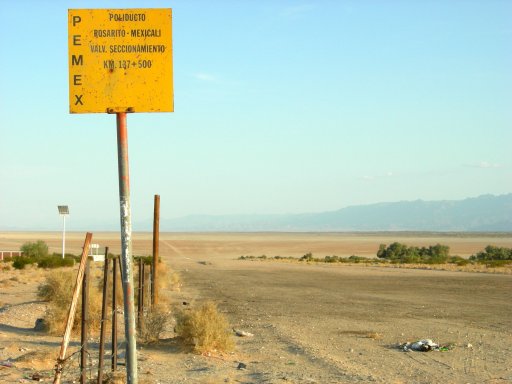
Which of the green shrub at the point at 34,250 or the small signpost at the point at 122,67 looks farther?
the green shrub at the point at 34,250

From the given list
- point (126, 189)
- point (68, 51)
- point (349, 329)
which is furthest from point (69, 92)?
point (349, 329)

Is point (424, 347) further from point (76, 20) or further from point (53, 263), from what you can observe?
point (53, 263)

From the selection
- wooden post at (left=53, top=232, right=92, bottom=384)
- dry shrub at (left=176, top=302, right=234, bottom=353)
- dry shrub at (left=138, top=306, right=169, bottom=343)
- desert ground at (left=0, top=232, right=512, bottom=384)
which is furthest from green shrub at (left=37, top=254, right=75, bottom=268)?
wooden post at (left=53, top=232, right=92, bottom=384)

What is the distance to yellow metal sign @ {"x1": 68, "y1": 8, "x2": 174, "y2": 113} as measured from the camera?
6996 mm

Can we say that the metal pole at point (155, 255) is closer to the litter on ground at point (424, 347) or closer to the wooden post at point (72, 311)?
the litter on ground at point (424, 347)

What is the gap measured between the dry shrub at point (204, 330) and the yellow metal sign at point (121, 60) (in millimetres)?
7983

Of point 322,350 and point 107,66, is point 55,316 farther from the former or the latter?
point 107,66

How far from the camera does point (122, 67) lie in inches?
277

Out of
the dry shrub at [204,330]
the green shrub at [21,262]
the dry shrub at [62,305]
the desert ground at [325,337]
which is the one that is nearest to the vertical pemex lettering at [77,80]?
the desert ground at [325,337]

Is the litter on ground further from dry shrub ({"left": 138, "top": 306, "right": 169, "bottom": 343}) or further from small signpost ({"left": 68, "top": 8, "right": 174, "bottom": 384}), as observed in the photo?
small signpost ({"left": 68, "top": 8, "right": 174, "bottom": 384})

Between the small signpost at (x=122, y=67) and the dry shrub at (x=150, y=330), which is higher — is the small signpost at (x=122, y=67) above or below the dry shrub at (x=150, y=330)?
above

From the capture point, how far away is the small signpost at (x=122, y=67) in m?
6.98

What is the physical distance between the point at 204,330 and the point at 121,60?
8.16 m

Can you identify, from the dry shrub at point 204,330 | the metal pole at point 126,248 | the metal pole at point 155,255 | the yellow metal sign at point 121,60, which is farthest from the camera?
the metal pole at point 155,255
